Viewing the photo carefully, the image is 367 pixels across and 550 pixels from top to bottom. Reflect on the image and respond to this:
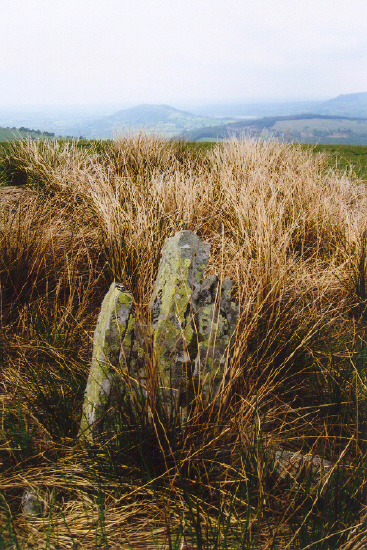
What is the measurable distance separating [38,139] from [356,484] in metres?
6.33

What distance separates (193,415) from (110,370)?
396 millimetres

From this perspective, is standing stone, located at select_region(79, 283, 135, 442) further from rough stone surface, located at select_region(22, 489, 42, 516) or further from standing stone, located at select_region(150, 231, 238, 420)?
rough stone surface, located at select_region(22, 489, 42, 516)

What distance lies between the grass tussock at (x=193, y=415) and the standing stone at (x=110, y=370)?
94 mm

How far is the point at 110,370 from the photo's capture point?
4.77 ft

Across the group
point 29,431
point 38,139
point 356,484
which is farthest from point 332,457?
point 38,139

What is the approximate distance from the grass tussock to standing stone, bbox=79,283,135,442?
94 mm

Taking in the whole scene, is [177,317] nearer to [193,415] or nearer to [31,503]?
[193,415]

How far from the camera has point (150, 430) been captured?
135cm

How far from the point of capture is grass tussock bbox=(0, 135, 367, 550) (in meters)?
1.14

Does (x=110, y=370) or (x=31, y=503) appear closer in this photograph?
(x=31, y=503)

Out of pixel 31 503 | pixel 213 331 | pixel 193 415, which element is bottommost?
pixel 31 503

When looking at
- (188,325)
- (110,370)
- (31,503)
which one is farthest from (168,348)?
(31,503)

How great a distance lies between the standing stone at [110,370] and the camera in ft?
4.63

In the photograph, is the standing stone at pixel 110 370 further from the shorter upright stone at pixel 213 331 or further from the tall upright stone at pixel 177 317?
the shorter upright stone at pixel 213 331
